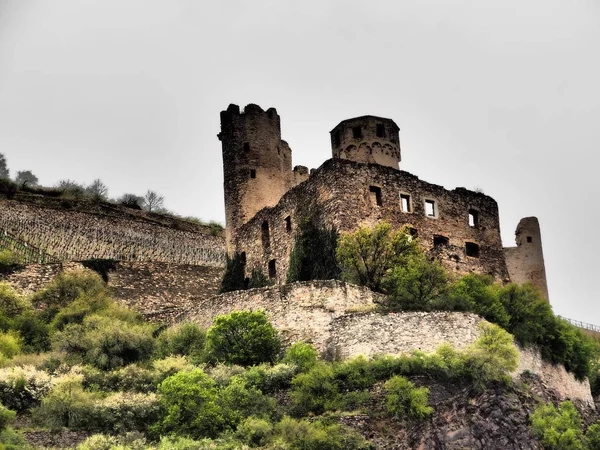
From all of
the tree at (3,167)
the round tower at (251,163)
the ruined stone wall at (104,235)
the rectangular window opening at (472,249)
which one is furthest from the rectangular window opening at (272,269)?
the tree at (3,167)

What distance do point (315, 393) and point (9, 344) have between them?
1405 centimetres

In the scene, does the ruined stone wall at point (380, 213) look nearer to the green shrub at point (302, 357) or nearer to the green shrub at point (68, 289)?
the green shrub at point (68, 289)

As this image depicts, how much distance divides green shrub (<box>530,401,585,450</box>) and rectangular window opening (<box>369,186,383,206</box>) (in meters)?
13.3

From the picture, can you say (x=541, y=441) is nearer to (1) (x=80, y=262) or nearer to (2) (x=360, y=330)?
(2) (x=360, y=330)

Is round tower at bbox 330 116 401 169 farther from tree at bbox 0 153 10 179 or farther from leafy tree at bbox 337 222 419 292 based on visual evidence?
tree at bbox 0 153 10 179

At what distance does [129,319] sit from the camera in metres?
45.9

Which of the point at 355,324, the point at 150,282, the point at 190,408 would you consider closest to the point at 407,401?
the point at 355,324

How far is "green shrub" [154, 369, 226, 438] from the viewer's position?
1316 inches

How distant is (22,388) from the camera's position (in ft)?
119

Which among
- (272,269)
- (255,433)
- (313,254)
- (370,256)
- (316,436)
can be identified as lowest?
(316,436)

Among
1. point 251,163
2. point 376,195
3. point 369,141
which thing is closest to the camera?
point 376,195

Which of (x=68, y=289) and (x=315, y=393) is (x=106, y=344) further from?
(x=315, y=393)

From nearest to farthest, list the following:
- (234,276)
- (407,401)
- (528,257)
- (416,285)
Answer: (407,401), (416,285), (234,276), (528,257)

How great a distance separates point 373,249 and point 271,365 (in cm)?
731
